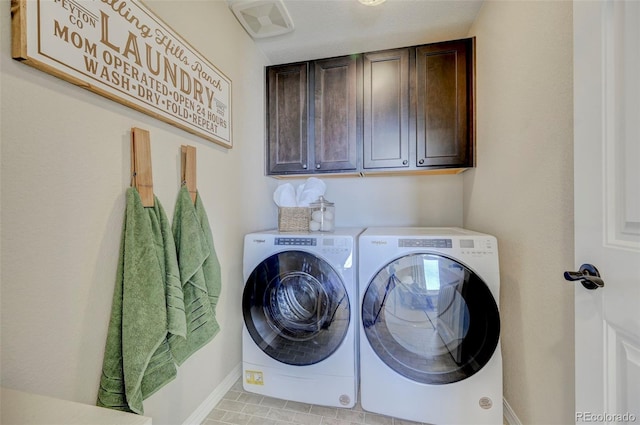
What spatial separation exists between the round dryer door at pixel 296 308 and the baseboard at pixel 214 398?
353 millimetres

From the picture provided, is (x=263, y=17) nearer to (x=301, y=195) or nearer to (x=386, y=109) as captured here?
(x=386, y=109)

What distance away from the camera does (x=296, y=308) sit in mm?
1400

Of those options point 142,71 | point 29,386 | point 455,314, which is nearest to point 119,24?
point 142,71

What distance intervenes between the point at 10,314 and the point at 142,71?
863 millimetres

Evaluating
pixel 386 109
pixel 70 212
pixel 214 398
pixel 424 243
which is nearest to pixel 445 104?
pixel 386 109

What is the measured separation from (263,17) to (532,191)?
182cm

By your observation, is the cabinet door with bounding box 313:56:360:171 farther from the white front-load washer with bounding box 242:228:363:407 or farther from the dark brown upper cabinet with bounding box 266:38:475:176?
the white front-load washer with bounding box 242:228:363:407

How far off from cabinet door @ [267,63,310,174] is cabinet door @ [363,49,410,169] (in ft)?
1.58

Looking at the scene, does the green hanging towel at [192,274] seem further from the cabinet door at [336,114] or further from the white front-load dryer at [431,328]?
the cabinet door at [336,114]

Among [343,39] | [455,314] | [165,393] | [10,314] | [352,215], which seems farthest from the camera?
[352,215]

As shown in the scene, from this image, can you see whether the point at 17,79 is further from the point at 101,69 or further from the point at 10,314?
the point at 10,314

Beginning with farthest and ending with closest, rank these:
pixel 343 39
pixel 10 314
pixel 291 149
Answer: pixel 291 149
pixel 343 39
pixel 10 314

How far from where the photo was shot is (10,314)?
1.95 feet

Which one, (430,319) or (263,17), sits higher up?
(263,17)
